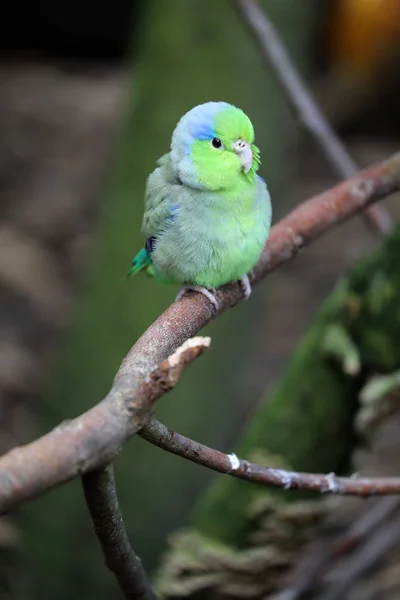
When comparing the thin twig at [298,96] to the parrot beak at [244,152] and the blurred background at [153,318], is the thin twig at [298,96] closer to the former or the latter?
the blurred background at [153,318]

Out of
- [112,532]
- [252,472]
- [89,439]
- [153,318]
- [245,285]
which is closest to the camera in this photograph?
[89,439]

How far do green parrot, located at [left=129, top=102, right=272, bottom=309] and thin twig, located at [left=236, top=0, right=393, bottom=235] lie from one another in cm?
56

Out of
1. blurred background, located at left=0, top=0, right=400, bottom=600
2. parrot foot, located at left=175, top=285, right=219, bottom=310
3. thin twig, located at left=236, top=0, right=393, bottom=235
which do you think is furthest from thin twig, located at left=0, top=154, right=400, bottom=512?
thin twig, located at left=236, top=0, right=393, bottom=235

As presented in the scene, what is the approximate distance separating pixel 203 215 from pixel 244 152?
0.17m

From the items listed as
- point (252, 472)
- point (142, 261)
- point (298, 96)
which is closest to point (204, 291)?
point (142, 261)

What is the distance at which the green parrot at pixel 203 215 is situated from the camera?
113 cm

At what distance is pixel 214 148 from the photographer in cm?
108

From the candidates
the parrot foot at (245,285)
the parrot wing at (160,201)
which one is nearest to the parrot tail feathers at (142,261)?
the parrot wing at (160,201)

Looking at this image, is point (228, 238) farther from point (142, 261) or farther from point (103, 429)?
point (103, 429)

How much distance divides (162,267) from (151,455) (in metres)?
0.75

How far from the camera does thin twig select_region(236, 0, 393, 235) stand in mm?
1758

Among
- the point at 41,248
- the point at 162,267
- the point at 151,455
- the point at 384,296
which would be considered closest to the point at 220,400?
the point at 151,455

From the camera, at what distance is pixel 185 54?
1.99 metres

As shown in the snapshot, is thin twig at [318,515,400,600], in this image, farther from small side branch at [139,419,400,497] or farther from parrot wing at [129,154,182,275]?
parrot wing at [129,154,182,275]
